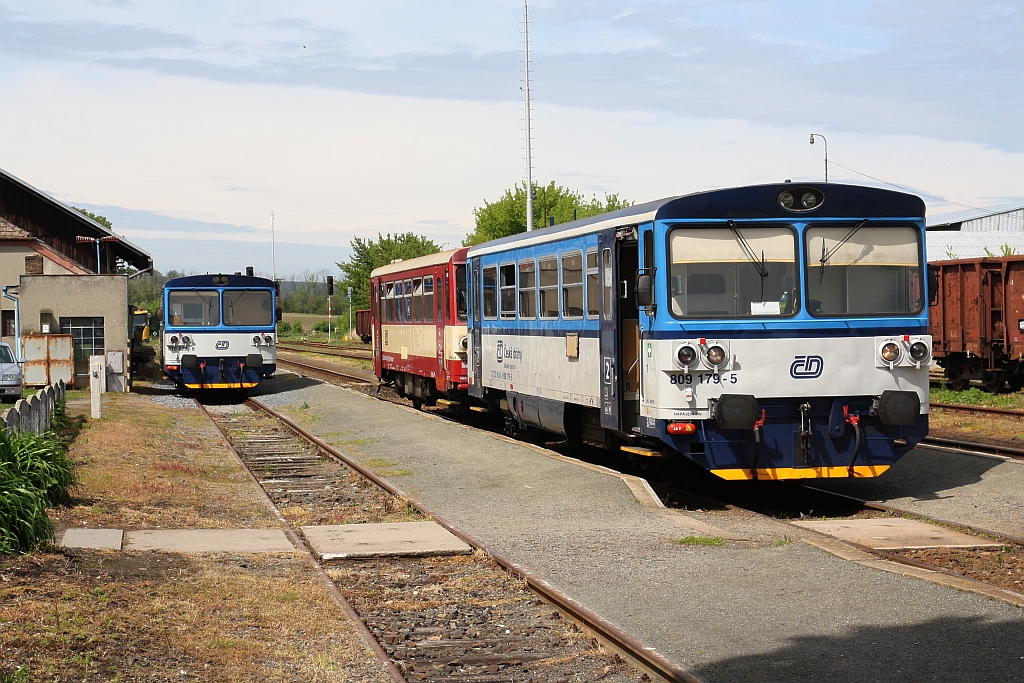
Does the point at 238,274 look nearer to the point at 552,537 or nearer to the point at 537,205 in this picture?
the point at 552,537

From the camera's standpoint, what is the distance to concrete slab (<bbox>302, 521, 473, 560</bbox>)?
926cm

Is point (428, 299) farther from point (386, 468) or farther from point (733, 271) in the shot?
point (733, 271)

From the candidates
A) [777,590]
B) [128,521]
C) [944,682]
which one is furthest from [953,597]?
[128,521]

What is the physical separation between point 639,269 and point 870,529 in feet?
10.5

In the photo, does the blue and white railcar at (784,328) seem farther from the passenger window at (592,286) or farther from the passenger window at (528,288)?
the passenger window at (528,288)

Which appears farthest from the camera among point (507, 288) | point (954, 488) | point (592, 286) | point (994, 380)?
point (994, 380)

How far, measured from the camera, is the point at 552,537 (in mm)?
9789

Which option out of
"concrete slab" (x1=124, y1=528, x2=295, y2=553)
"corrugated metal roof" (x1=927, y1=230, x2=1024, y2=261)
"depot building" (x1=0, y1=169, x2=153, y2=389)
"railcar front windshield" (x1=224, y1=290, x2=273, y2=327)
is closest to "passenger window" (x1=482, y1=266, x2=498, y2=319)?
"concrete slab" (x1=124, y1=528, x2=295, y2=553)

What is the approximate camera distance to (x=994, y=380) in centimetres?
2462

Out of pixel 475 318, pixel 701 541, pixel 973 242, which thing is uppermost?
pixel 973 242

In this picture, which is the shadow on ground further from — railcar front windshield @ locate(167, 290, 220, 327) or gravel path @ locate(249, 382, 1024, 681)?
railcar front windshield @ locate(167, 290, 220, 327)

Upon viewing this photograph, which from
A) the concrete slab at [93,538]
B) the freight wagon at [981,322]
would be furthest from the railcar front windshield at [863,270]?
the freight wagon at [981,322]

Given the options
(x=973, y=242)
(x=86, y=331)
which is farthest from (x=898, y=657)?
(x=973, y=242)

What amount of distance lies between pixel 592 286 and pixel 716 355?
2348 mm
